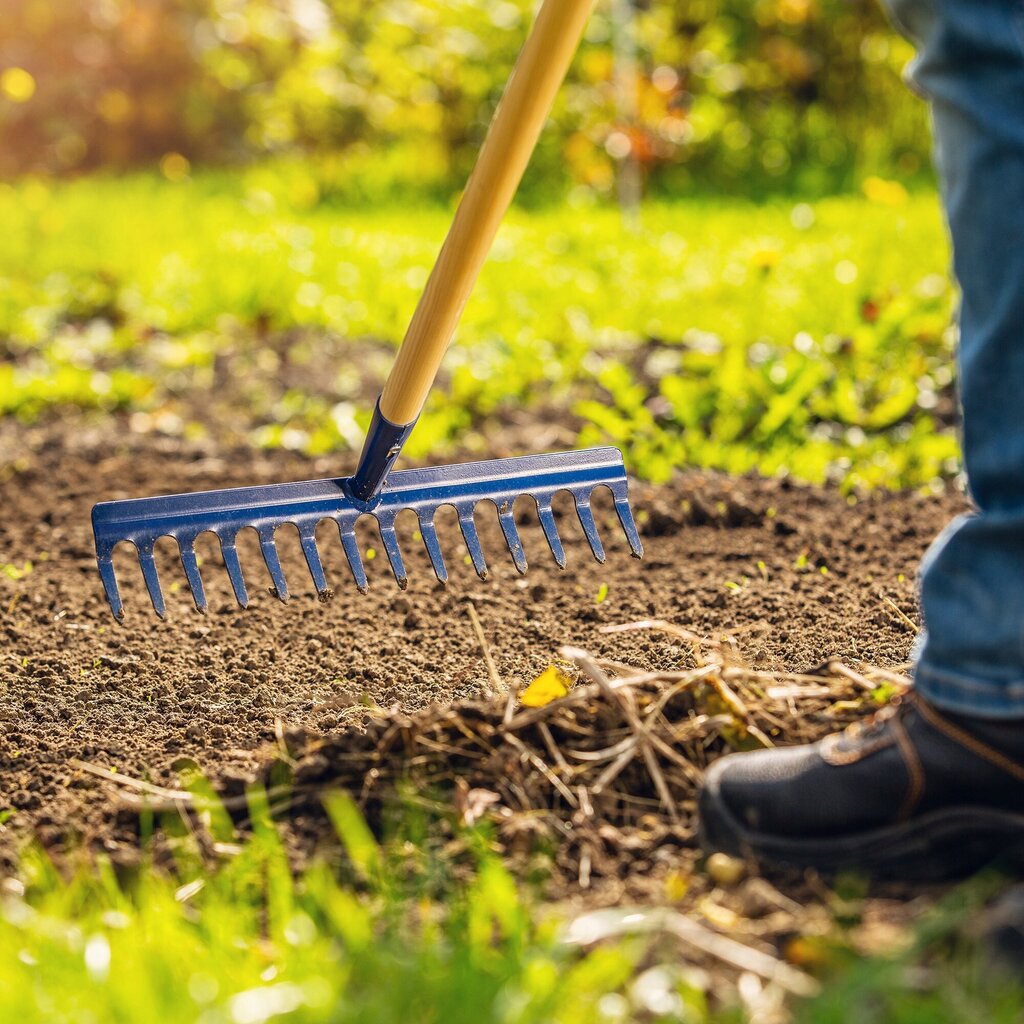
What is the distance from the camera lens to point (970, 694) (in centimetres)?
137

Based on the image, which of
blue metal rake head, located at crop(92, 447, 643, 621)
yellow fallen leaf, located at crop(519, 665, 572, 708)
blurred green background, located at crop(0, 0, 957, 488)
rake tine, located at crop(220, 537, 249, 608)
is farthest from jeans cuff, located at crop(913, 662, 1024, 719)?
blurred green background, located at crop(0, 0, 957, 488)

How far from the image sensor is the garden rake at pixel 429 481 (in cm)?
181

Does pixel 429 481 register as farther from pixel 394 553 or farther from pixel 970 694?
pixel 970 694

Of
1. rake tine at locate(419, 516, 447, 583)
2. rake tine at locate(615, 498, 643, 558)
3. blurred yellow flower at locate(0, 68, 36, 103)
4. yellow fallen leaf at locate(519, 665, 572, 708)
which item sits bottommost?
yellow fallen leaf at locate(519, 665, 572, 708)

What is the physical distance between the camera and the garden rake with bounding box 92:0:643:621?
1812 millimetres

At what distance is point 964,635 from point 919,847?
241 millimetres

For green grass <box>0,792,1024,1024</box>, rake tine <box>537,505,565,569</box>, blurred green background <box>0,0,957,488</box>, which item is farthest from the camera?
blurred green background <box>0,0,957,488</box>

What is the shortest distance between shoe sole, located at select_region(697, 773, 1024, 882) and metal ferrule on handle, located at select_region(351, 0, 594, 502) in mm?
942

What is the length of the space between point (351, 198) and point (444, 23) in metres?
1.13

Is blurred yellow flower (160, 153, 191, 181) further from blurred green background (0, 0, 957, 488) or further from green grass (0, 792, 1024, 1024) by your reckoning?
green grass (0, 792, 1024, 1024)

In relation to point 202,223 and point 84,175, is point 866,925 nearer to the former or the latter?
point 202,223

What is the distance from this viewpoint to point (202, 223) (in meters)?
6.20

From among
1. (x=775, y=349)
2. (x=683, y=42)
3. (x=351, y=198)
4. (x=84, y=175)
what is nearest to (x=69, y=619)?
(x=775, y=349)

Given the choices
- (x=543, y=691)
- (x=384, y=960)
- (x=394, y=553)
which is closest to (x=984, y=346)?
(x=543, y=691)
